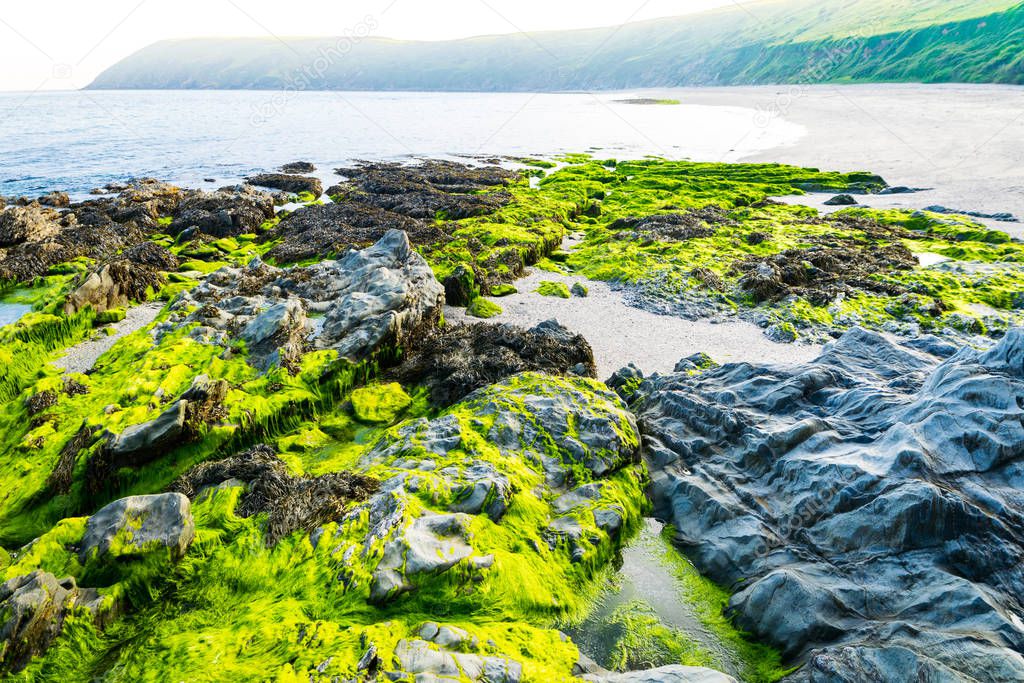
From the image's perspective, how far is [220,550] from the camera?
4.95m

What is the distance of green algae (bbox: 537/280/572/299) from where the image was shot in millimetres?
12523

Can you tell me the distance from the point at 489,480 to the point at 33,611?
3.70 metres

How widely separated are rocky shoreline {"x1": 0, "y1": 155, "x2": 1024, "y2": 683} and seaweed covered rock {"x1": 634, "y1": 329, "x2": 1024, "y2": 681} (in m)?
0.02

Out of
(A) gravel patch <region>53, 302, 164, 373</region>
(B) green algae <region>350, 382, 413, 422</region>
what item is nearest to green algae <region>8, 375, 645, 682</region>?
(B) green algae <region>350, 382, 413, 422</region>

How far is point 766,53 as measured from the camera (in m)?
114

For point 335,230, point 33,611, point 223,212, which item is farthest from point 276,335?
point 223,212

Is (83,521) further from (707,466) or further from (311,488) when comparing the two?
(707,466)

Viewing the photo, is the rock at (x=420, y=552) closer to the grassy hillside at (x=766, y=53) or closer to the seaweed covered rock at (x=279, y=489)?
the seaweed covered rock at (x=279, y=489)

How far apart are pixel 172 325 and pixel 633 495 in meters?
7.48

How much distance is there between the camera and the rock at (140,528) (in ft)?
15.0

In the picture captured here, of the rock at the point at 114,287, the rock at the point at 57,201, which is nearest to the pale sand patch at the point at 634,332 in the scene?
the rock at the point at 114,287

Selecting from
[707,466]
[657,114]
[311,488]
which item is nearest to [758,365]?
[707,466]

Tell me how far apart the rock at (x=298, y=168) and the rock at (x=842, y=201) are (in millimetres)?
23938

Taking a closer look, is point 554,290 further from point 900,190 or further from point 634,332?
point 900,190
